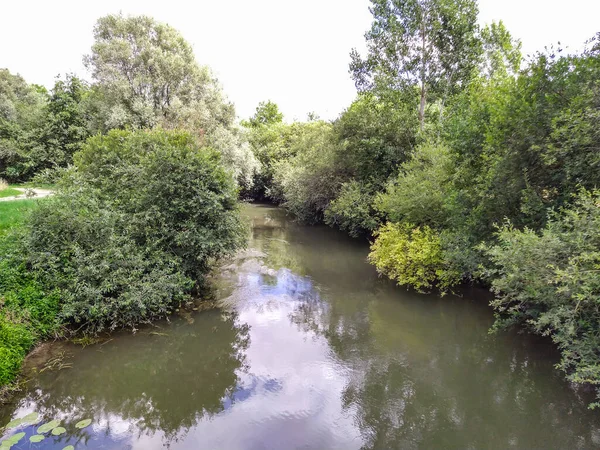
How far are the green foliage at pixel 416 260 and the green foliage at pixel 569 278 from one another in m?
4.32

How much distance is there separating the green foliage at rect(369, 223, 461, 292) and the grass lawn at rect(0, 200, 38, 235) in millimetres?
11675

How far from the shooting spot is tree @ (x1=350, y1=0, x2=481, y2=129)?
18344 millimetres

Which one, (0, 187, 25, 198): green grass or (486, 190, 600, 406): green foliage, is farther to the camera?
(0, 187, 25, 198): green grass

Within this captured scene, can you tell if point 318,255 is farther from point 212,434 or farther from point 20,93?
point 20,93

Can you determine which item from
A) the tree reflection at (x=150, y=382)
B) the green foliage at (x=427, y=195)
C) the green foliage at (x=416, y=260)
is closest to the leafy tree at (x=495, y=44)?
the green foliage at (x=427, y=195)

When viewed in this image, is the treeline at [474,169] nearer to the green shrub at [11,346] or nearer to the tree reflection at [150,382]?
the tree reflection at [150,382]

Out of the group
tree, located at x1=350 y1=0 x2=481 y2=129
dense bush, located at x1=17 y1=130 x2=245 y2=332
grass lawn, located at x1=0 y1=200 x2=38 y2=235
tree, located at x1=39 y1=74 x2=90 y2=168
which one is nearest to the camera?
dense bush, located at x1=17 y1=130 x2=245 y2=332

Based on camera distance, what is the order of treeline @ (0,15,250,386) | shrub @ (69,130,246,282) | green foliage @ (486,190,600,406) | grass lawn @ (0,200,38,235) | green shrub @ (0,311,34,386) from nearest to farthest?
1. green foliage @ (486,190,600,406)
2. green shrub @ (0,311,34,386)
3. treeline @ (0,15,250,386)
4. grass lawn @ (0,200,38,235)
5. shrub @ (69,130,246,282)

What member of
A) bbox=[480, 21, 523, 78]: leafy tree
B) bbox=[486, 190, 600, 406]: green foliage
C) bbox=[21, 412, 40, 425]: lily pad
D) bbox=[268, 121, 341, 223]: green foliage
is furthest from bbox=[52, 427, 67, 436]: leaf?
bbox=[480, 21, 523, 78]: leafy tree

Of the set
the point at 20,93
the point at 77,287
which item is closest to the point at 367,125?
the point at 77,287

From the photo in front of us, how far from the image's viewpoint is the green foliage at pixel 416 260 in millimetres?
12195

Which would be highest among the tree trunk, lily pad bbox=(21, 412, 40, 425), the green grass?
the tree trunk

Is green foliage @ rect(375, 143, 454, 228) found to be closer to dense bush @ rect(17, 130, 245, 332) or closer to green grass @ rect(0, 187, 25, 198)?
dense bush @ rect(17, 130, 245, 332)

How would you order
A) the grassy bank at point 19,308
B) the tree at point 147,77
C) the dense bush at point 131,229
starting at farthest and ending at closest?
the tree at point 147,77
the dense bush at point 131,229
the grassy bank at point 19,308
